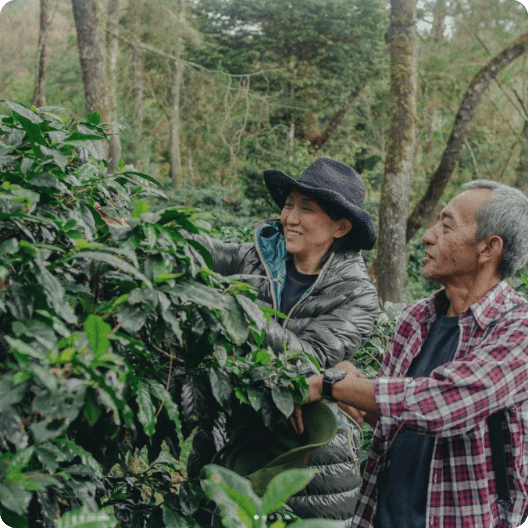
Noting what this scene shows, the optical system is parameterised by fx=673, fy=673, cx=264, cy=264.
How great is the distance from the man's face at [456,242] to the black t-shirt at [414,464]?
0.63 feet

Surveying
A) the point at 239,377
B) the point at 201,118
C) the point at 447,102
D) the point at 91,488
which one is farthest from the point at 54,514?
the point at 201,118

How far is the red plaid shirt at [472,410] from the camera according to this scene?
2.18 meters

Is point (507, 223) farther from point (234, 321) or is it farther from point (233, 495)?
point (233, 495)

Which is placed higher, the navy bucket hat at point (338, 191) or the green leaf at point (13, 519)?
the navy bucket hat at point (338, 191)

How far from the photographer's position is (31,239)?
69.4 inches

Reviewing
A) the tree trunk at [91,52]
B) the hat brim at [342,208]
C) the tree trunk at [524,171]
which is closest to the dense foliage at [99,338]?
the hat brim at [342,208]

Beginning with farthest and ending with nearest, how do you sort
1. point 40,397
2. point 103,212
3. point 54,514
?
point 103,212
point 54,514
point 40,397

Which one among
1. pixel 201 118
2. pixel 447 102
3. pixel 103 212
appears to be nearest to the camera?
pixel 103 212

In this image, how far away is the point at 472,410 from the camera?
217 centimetres

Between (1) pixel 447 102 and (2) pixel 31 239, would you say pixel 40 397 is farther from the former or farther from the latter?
(1) pixel 447 102

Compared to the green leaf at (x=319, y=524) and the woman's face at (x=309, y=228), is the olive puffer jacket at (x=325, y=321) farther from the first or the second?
the green leaf at (x=319, y=524)

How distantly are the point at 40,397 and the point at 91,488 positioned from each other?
0.42 m

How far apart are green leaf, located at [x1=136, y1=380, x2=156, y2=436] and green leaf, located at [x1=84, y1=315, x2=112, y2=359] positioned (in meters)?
0.31

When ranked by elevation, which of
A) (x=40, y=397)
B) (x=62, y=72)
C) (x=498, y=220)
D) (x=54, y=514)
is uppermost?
(x=62, y=72)
